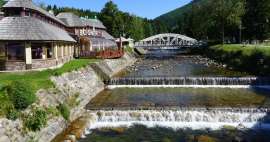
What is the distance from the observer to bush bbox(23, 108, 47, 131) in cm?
2228

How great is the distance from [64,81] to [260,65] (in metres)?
26.8

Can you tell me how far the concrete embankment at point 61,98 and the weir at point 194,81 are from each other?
2.73m

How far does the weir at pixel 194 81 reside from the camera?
41062 millimetres

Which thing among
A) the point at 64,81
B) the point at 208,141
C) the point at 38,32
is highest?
the point at 38,32

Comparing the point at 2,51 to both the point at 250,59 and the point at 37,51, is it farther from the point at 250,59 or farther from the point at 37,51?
the point at 250,59

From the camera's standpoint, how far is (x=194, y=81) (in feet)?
137

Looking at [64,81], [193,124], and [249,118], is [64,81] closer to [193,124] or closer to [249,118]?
[193,124]

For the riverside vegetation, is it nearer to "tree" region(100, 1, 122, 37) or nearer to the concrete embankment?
the concrete embankment

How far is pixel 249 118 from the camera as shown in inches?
1121

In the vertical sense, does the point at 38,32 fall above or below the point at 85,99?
above

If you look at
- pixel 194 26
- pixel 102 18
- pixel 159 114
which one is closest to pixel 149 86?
pixel 159 114

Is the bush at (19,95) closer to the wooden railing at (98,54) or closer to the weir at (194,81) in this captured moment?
the weir at (194,81)

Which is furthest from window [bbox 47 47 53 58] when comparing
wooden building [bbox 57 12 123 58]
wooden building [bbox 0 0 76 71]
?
wooden building [bbox 57 12 123 58]

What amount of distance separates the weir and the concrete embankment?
8.94 feet
